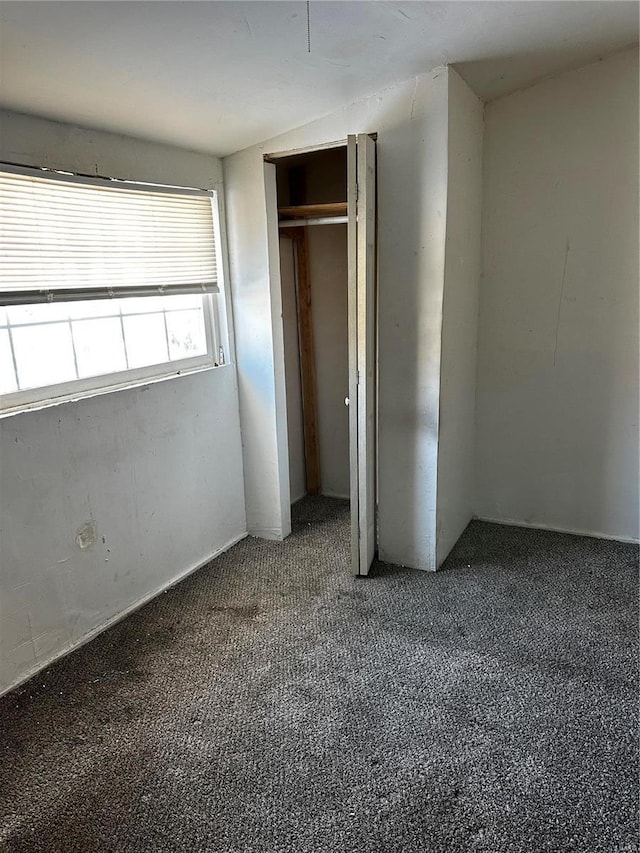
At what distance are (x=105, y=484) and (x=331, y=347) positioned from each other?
186 cm

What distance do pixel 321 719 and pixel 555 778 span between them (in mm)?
782

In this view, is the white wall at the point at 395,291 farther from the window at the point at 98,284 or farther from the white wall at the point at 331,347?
the white wall at the point at 331,347

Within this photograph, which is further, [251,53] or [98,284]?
[98,284]

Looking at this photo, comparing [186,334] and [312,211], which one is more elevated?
[312,211]

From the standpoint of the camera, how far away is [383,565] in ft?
10.2

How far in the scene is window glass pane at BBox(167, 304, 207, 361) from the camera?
2.98m

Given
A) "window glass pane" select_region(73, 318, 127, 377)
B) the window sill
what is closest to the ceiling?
"window glass pane" select_region(73, 318, 127, 377)

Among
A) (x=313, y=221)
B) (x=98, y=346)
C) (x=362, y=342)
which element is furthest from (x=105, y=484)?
(x=313, y=221)

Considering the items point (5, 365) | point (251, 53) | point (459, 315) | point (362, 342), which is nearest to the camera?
point (251, 53)

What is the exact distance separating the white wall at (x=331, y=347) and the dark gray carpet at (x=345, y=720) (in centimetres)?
117

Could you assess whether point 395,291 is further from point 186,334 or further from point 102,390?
point 102,390

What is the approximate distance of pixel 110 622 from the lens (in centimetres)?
264

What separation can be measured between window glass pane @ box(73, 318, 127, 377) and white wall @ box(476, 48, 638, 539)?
204 centimetres

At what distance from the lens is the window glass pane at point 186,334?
298 cm
